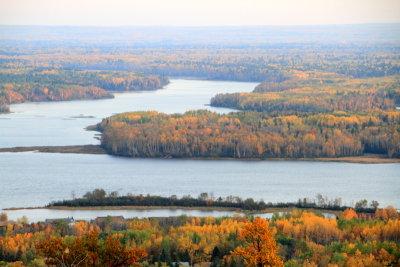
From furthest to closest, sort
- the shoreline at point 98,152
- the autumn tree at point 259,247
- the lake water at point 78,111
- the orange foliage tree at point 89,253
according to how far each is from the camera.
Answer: the lake water at point 78,111, the shoreline at point 98,152, the autumn tree at point 259,247, the orange foliage tree at point 89,253

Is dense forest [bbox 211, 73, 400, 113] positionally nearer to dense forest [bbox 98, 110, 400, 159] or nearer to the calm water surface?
dense forest [bbox 98, 110, 400, 159]

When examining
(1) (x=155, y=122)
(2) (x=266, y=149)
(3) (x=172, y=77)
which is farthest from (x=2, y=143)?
(3) (x=172, y=77)

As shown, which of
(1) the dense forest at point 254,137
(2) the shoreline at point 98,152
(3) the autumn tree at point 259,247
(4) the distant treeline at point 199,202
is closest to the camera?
(3) the autumn tree at point 259,247

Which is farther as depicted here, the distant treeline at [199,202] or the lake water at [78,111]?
the lake water at [78,111]

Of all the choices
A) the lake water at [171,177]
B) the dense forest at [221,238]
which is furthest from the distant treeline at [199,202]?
the dense forest at [221,238]

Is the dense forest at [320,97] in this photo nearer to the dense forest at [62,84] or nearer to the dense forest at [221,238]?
the dense forest at [62,84]

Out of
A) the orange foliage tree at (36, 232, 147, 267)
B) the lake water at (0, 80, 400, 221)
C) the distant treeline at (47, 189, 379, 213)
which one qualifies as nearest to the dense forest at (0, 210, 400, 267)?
the distant treeline at (47, 189, 379, 213)
